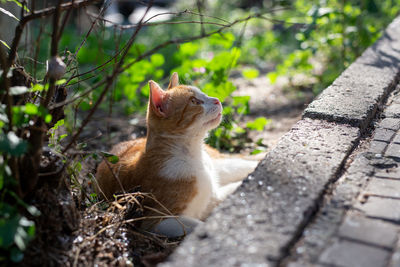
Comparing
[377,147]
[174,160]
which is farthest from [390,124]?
[174,160]

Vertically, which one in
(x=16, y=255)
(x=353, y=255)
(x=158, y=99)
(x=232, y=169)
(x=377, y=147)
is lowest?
(x=232, y=169)

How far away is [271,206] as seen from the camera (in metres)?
2.28

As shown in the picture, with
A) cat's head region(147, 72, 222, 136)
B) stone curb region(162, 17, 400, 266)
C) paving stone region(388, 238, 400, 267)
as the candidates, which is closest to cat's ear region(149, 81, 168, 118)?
cat's head region(147, 72, 222, 136)

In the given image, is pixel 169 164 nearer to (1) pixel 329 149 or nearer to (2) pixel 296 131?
(2) pixel 296 131

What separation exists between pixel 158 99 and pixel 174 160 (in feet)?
1.52

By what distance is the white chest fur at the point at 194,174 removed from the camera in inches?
129

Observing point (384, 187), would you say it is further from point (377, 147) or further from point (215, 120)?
point (215, 120)

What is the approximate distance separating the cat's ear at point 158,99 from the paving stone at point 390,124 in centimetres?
154

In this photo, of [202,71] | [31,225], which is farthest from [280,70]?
[31,225]

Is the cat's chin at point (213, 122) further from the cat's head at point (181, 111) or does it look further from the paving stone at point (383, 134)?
the paving stone at point (383, 134)

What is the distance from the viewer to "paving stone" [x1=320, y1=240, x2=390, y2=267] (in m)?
1.92

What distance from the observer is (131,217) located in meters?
2.94

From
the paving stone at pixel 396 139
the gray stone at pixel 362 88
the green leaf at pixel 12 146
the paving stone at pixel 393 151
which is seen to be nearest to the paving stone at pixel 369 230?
the paving stone at pixel 393 151

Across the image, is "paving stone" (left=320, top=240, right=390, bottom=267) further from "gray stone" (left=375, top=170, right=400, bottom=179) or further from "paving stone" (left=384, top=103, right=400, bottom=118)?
"paving stone" (left=384, top=103, right=400, bottom=118)
